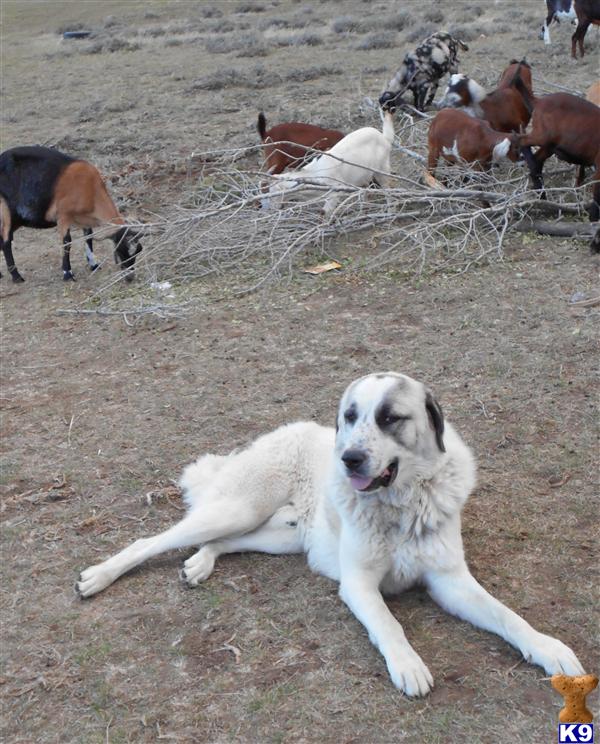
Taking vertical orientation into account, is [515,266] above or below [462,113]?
below

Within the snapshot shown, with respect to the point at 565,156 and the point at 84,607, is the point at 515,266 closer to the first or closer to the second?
the point at 565,156

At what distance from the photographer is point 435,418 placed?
10.5 feet

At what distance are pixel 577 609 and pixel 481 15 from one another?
805 inches

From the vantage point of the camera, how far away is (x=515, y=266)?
6.45 meters

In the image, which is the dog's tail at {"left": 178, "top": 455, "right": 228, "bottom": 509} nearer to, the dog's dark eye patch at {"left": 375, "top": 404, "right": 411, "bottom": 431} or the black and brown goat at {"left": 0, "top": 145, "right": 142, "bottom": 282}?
the dog's dark eye patch at {"left": 375, "top": 404, "right": 411, "bottom": 431}

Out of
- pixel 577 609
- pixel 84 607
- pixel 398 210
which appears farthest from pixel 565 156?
pixel 84 607

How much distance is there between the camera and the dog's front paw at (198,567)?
3.56m

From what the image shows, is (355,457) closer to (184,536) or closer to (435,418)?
(435,418)

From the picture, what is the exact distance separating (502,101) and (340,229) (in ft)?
6.38

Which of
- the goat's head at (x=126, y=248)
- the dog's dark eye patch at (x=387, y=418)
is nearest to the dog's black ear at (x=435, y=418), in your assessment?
the dog's dark eye patch at (x=387, y=418)

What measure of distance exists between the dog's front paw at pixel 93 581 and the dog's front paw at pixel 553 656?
1.65 m

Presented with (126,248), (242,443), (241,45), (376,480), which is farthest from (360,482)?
(241,45)

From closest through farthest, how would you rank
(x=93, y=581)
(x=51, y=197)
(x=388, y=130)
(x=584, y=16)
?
(x=93, y=581) < (x=51, y=197) < (x=388, y=130) < (x=584, y=16)

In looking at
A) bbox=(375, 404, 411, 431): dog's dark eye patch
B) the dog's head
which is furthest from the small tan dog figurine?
bbox=(375, 404, 411, 431): dog's dark eye patch
